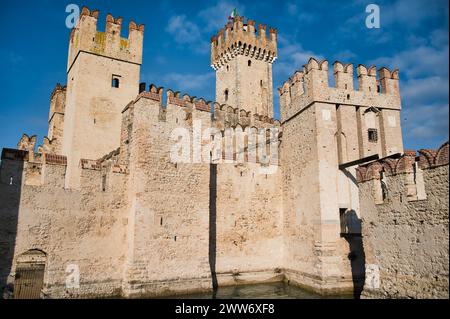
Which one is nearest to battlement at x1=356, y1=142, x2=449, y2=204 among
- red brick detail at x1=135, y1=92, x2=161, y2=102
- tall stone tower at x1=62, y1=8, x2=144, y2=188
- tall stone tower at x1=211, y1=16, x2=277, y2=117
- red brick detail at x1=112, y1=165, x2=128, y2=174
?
red brick detail at x1=135, y1=92, x2=161, y2=102

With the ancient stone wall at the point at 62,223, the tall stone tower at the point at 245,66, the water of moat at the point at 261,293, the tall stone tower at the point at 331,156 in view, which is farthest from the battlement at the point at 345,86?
the tall stone tower at the point at 245,66

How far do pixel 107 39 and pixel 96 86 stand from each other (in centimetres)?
263

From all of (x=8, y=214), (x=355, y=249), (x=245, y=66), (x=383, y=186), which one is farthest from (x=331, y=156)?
(x=245, y=66)

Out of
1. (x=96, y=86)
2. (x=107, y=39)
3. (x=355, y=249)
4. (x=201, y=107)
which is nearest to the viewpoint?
(x=355, y=249)

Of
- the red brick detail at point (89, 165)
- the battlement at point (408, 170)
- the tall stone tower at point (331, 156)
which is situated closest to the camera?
the battlement at point (408, 170)

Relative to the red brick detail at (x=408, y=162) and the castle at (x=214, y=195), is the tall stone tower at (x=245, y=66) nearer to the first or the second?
the castle at (x=214, y=195)

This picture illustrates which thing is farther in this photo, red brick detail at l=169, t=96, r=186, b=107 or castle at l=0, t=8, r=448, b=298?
red brick detail at l=169, t=96, r=186, b=107

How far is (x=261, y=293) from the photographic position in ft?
46.2

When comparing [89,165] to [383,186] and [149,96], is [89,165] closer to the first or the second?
[149,96]

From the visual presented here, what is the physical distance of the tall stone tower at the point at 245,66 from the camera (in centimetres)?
2899

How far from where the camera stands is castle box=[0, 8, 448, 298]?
34.4 feet

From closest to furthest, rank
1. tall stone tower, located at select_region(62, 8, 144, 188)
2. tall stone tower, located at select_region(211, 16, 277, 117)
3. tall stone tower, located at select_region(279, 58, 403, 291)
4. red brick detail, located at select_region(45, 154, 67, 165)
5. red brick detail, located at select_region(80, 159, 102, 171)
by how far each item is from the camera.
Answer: red brick detail, located at select_region(45, 154, 67, 165) → red brick detail, located at select_region(80, 159, 102, 171) → tall stone tower, located at select_region(279, 58, 403, 291) → tall stone tower, located at select_region(62, 8, 144, 188) → tall stone tower, located at select_region(211, 16, 277, 117)

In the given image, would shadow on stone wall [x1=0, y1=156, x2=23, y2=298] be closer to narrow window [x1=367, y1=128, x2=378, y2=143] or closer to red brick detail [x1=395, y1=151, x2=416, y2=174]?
red brick detail [x1=395, y1=151, x2=416, y2=174]
